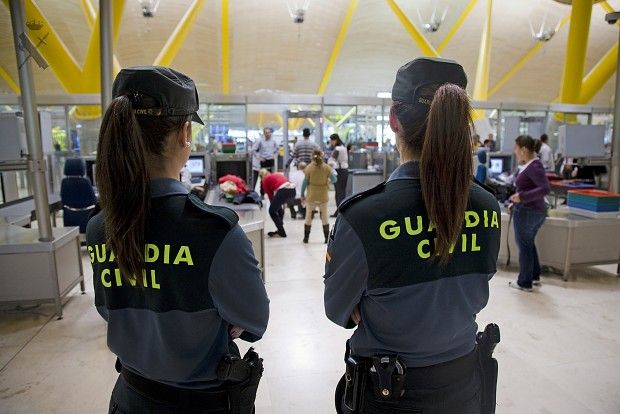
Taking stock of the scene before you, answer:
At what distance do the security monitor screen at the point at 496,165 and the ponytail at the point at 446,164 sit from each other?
8.77m

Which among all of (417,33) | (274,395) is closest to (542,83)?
(417,33)

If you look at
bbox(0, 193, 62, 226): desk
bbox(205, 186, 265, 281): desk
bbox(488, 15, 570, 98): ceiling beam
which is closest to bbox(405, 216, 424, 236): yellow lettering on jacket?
bbox(205, 186, 265, 281): desk

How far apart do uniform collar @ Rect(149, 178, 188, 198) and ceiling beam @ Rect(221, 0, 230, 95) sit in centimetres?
2049

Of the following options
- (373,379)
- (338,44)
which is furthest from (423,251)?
(338,44)

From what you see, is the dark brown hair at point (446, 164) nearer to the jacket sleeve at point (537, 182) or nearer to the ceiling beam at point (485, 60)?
the jacket sleeve at point (537, 182)

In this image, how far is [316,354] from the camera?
3291 mm

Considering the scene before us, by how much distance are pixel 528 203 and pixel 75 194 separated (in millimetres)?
5703

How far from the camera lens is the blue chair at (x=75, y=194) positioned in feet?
19.3

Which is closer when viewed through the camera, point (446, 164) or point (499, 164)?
point (446, 164)

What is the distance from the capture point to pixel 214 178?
5.92 m

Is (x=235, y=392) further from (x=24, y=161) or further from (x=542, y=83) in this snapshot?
(x=542, y=83)

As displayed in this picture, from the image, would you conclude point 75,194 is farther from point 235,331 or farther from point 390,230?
point 390,230

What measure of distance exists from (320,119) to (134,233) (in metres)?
10.3

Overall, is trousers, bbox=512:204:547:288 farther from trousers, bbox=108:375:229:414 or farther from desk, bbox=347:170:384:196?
desk, bbox=347:170:384:196
